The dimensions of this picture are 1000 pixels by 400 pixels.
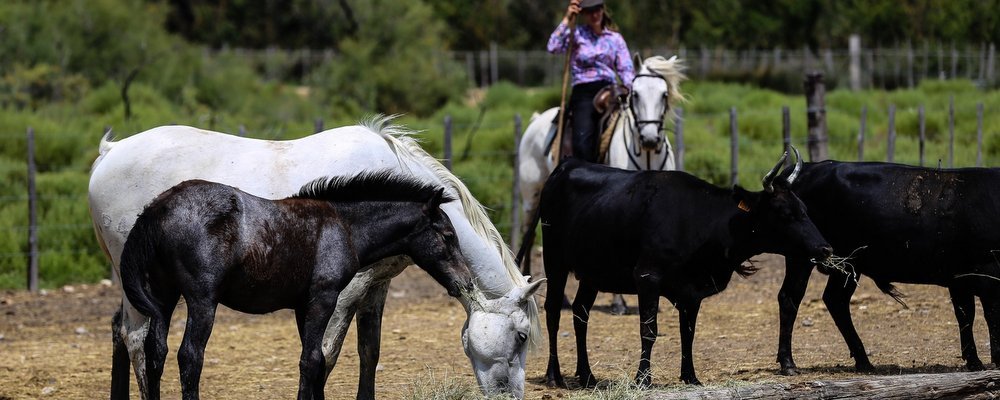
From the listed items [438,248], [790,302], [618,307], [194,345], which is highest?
[438,248]

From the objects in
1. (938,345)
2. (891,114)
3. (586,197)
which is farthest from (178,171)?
(891,114)

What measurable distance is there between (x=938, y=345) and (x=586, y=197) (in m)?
2.70

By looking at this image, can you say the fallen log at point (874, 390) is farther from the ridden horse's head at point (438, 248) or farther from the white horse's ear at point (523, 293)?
the ridden horse's head at point (438, 248)

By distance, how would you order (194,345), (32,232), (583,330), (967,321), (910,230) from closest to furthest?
(194,345) → (910,230) → (967,321) → (583,330) → (32,232)

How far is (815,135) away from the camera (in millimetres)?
15234

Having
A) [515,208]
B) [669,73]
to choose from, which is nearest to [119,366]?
[669,73]

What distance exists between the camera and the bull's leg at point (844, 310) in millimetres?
7543

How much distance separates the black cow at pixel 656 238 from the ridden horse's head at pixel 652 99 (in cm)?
220

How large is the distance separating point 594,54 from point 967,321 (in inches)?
168

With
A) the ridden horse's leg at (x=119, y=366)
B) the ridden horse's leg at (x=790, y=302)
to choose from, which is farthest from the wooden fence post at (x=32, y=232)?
the ridden horse's leg at (x=790, y=302)

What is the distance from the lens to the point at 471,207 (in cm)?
643

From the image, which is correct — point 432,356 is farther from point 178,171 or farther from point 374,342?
point 178,171

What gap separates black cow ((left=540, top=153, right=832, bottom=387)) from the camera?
6828 mm

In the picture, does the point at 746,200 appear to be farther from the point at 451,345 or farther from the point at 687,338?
the point at 451,345
